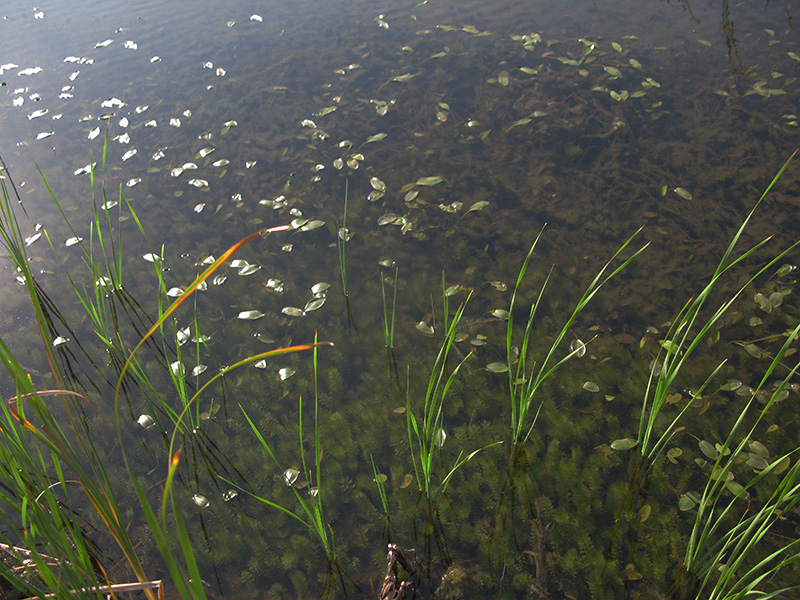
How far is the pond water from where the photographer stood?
2068 mm

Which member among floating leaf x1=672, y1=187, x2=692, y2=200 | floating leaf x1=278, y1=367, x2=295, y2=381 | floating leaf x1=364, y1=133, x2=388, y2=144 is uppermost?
floating leaf x1=364, y1=133, x2=388, y2=144

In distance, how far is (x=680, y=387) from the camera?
2414 mm

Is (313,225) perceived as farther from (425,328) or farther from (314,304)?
(425,328)

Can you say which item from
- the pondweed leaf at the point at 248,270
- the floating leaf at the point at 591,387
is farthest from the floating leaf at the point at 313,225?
the floating leaf at the point at 591,387

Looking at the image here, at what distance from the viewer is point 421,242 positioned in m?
3.38

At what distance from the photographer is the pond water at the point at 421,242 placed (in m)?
2.07

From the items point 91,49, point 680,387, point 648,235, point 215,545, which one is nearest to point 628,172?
point 648,235

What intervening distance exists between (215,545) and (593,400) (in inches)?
71.3

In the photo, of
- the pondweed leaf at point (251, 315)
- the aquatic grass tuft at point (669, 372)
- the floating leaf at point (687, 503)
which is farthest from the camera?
the pondweed leaf at point (251, 315)

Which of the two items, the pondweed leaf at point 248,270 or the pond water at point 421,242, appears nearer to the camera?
the pond water at point 421,242

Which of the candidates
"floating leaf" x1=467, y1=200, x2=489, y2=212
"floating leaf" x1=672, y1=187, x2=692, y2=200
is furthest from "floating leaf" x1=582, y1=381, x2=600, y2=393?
"floating leaf" x1=672, y1=187, x2=692, y2=200

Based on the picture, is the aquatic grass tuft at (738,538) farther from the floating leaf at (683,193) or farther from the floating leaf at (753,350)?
the floating leaf at (683,193)

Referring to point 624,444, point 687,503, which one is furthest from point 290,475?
point 687,503

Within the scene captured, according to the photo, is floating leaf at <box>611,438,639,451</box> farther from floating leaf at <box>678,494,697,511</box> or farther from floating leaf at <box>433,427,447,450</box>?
floating leaf at <box>433,427,447,450</box>
